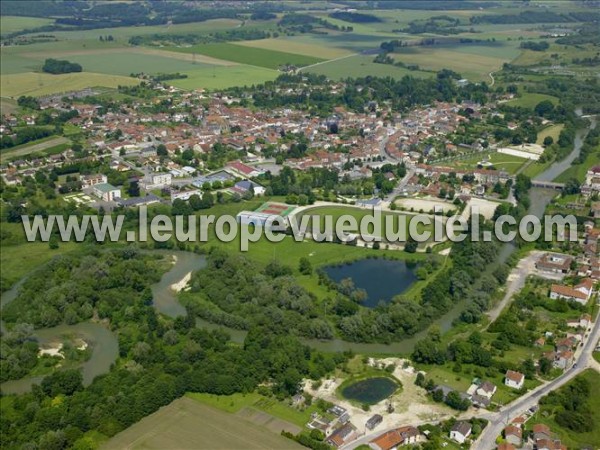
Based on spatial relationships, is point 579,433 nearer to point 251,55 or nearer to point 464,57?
point 464,57

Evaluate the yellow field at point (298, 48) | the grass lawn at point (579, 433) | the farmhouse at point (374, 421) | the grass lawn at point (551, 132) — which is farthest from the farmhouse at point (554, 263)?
the yellow field at point (298, 48)

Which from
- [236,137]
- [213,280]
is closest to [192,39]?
[236,137]

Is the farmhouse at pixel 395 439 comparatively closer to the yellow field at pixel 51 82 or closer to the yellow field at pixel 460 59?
the yellow field at pixel 51 82

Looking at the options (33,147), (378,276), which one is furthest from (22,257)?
(33,147)

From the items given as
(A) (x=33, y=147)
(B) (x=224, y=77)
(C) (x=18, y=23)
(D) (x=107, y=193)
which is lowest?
(D) (x=107, y=193)

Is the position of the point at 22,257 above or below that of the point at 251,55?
Result: below

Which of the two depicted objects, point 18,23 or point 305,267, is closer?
point 305,267
